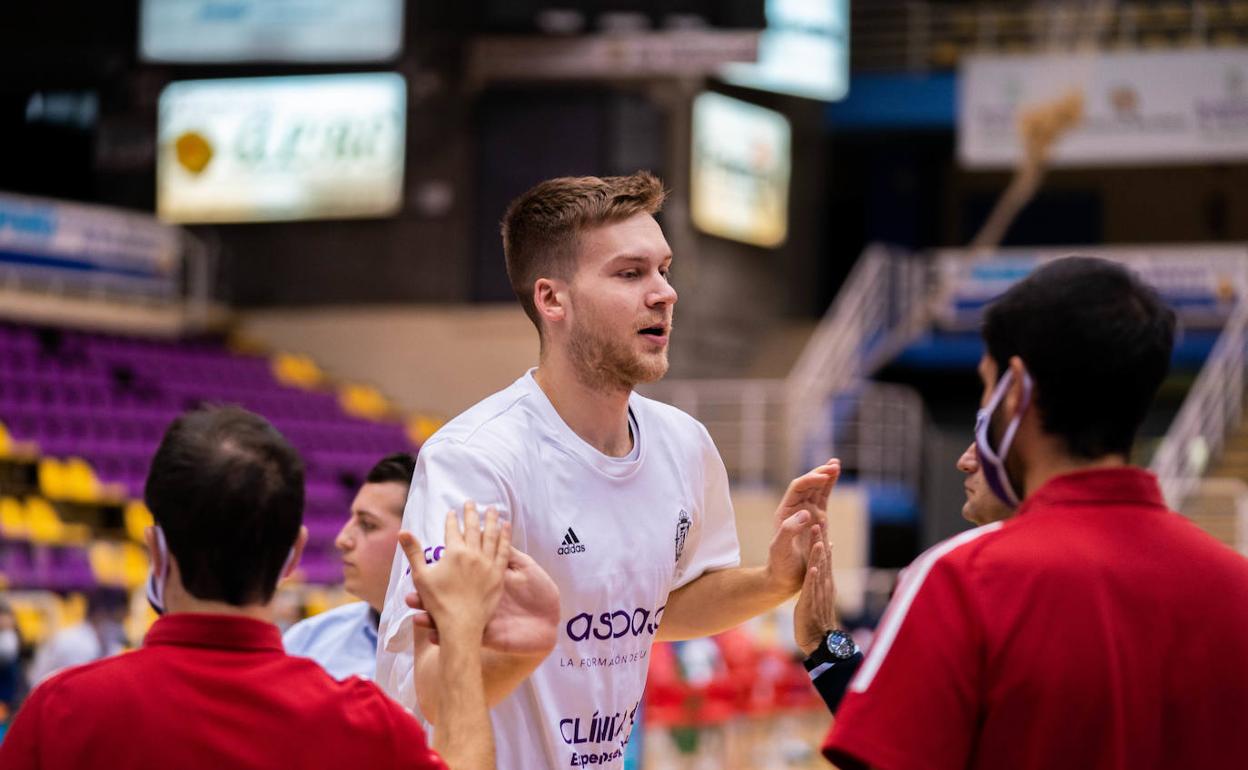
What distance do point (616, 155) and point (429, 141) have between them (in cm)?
216

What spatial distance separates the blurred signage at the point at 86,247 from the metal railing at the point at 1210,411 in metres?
10.4

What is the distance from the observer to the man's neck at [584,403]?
3.92 meters

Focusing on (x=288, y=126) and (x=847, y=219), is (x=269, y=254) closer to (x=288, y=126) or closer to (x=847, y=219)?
(x=288, y=126)

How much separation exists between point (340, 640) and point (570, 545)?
177 cm

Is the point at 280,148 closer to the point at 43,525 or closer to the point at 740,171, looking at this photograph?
the point at 740,171

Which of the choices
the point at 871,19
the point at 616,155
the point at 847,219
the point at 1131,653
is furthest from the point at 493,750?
the point at 847,219

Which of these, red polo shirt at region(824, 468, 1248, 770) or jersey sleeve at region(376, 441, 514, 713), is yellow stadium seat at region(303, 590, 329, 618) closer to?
jersey sleeve at region(376, 441, 514, 713)

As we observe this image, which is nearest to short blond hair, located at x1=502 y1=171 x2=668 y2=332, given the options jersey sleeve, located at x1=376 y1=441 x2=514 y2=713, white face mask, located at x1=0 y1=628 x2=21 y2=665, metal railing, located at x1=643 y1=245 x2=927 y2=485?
jersey sleeve, located at x1=376 y1=441 x2=514 y2=713

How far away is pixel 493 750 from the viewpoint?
3.01 metres

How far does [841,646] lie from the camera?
11.6 feet

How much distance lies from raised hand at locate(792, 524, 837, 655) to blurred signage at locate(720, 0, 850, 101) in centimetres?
1746

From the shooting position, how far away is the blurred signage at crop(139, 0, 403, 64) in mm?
18109

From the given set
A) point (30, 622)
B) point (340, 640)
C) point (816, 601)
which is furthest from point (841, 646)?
point (30, 622)

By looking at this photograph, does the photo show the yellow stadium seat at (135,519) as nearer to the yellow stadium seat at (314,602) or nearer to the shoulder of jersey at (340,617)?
the yellow stadium seat at (314,602)
